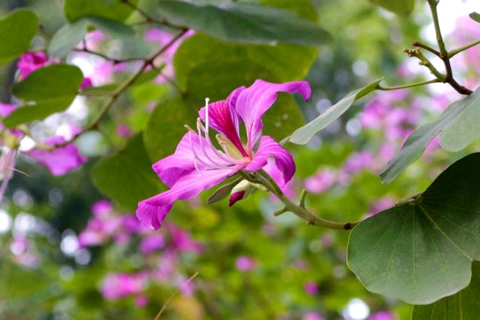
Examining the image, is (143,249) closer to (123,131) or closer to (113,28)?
(123,131)

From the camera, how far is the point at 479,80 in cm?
200

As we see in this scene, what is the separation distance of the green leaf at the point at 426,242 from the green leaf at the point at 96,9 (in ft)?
1.41

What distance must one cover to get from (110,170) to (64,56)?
0.16 m

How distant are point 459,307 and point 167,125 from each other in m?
0.35

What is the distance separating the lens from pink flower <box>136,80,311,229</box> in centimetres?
40

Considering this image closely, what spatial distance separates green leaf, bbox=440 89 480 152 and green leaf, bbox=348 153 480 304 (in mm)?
36

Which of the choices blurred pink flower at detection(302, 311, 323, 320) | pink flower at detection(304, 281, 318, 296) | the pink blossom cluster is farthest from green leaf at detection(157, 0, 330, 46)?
blurred pink flower at detection(302, 311, 323, 320)

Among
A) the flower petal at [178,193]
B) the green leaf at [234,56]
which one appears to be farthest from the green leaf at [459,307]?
the green leaf at [234,56]

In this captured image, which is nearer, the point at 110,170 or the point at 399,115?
the point at 110,170

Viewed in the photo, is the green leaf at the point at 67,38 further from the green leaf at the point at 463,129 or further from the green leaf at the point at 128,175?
the green leaf at the point at 463,129

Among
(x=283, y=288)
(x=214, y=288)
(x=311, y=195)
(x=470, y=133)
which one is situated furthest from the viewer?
(x=214, y=288)

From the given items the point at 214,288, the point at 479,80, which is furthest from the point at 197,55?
the point at 479,80

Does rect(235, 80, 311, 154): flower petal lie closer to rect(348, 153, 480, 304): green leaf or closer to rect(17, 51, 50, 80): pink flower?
rect(348, 153, 480, 304): green leaf

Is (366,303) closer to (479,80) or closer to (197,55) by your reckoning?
(479,80)
